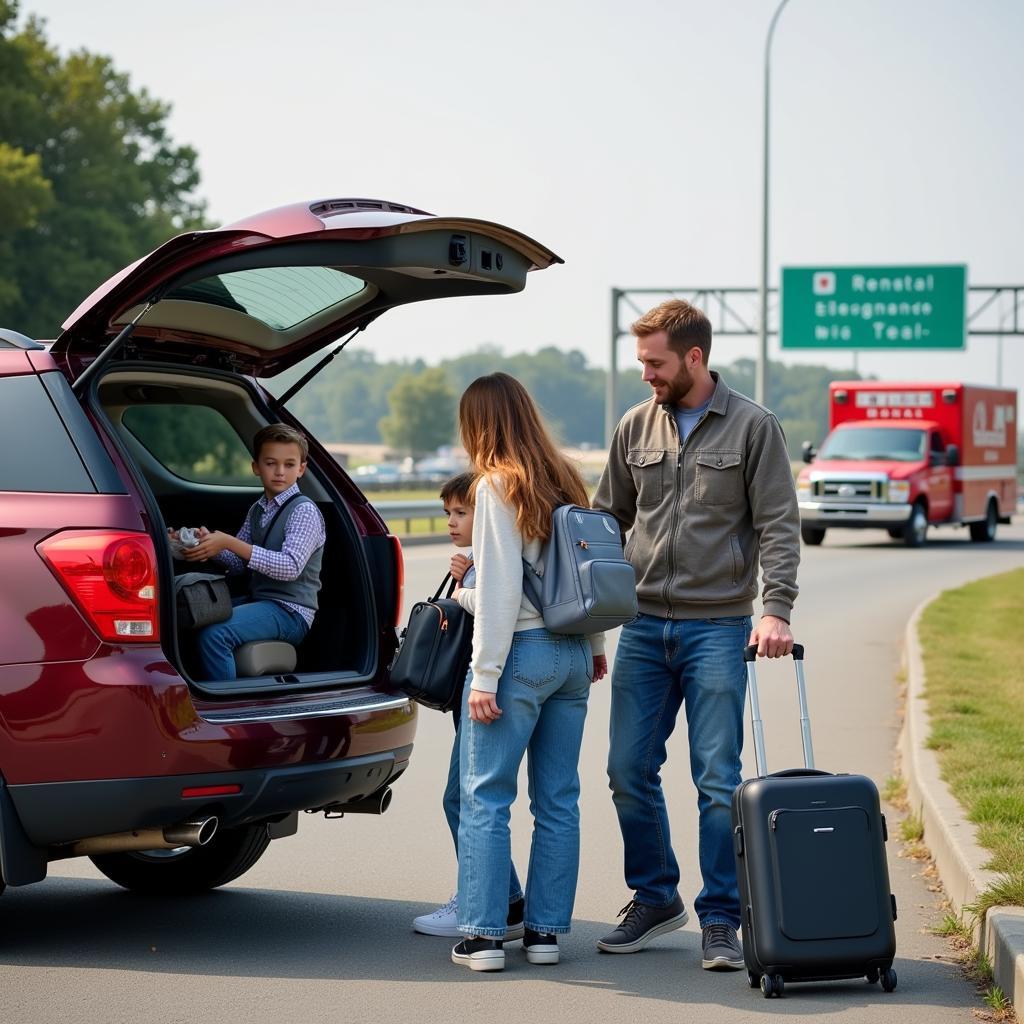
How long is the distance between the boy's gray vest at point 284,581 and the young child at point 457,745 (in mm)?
676

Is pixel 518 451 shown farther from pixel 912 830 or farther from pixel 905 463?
pixel 905 463

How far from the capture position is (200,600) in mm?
5715

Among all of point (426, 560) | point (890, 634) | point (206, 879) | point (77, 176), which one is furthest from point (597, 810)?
point (77, 176)

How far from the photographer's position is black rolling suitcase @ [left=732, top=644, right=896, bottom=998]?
4.95m

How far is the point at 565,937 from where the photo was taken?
579 centimetres

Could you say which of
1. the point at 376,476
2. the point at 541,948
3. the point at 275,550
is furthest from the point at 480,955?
the point at 376,476

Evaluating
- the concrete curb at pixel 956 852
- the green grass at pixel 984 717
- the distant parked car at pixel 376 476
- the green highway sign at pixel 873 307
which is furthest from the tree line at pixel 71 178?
the concrete curb at pixel 956 852

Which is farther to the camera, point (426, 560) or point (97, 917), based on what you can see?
point (426, 560)

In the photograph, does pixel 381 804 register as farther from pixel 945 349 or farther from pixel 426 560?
pixel 945 349

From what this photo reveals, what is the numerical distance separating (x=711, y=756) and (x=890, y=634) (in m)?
11.2

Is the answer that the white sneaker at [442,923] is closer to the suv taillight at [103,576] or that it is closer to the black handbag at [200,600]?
the black handbag at [200,600]

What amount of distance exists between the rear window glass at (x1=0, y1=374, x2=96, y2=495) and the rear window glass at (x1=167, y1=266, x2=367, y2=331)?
52 cm

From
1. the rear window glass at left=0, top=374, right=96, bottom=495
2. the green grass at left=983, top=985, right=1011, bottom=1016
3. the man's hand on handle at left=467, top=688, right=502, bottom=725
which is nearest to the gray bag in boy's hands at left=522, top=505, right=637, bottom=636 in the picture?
the man's hand on handle at left=467, top=688, right=502, bottom=725

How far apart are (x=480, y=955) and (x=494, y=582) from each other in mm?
1096
